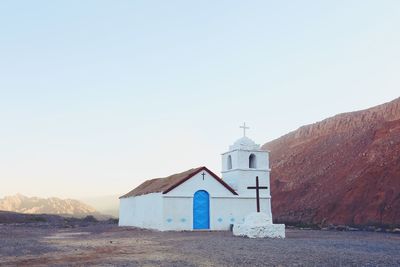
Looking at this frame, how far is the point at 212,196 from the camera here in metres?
31.9

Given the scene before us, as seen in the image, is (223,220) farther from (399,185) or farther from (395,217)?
(399,185)

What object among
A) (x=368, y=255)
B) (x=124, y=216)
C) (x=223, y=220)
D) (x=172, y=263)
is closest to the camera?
(x=172, y=263)

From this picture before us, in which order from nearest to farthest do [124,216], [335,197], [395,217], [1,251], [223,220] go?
1. [1,251]
2. [223,220]
3. [395,217]
4. [124,216]
5. [335,197]

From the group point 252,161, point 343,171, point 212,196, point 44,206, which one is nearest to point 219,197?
point 212,196

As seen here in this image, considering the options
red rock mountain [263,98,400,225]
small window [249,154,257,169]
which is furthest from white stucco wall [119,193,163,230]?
red rock mountain [263,98,400,225]

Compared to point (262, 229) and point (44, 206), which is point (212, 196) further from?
point (44, 206)

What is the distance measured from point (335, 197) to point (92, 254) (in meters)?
37.2

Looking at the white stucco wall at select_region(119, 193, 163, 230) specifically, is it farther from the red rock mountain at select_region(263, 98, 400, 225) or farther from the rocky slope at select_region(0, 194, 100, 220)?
the rocky slope at select_region(0, 194, 100, 220)

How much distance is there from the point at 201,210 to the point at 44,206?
136 m

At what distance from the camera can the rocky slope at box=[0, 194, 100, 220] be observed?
14850 cm

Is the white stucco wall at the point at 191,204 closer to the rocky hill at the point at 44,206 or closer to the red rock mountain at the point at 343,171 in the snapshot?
the red rock mountain at the point at 343,171

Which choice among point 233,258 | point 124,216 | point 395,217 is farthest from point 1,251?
point 395,217

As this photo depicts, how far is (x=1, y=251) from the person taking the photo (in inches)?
680

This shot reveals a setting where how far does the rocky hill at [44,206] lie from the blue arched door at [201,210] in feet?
394
